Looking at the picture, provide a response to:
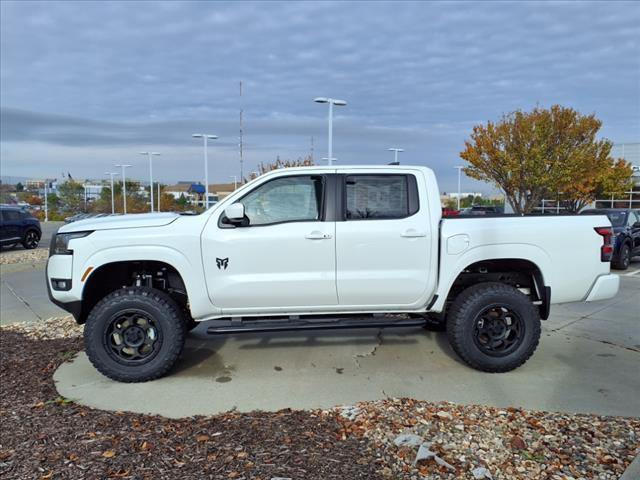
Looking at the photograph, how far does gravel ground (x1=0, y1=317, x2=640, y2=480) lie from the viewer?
3.05 meters

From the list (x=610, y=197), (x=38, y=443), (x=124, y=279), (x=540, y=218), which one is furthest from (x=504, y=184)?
(x=38, y=443)

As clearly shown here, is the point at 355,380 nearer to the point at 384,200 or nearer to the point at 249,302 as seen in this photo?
the point at 249,302

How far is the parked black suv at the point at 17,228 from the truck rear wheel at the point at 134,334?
17.8m

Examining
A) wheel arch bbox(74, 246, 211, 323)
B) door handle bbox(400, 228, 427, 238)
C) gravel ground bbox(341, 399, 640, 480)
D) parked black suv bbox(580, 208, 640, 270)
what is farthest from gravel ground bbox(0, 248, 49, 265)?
parked black suv bbox(580, 208, 640, 270)

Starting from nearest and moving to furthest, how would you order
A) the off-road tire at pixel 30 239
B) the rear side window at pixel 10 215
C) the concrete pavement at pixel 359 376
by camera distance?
the concrete pavement at pixel 359 376, the rear side window at pixel 10 215, the off-road tire at pixel 30 239

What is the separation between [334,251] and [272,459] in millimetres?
1967

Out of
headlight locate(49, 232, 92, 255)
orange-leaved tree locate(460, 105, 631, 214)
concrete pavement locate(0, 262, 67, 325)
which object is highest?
orange-leaved tree locate(460, 105, 631, 214)

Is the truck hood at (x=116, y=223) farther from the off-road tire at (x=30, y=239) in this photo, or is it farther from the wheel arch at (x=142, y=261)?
the off-road tire at (x=30, y=239)

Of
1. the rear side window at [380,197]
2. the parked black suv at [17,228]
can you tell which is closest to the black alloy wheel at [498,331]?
the rear side window at [380,197]

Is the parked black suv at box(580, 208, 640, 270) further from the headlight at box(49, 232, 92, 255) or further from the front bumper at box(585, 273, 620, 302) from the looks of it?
the headlight at box(49, 232, 92, 255)

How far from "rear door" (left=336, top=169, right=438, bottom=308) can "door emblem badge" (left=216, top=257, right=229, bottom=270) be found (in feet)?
3.29

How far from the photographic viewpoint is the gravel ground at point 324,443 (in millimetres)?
3051

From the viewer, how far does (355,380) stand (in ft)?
15.2

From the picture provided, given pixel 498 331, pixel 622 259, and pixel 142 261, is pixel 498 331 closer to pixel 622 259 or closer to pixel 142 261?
pixel 142 261
